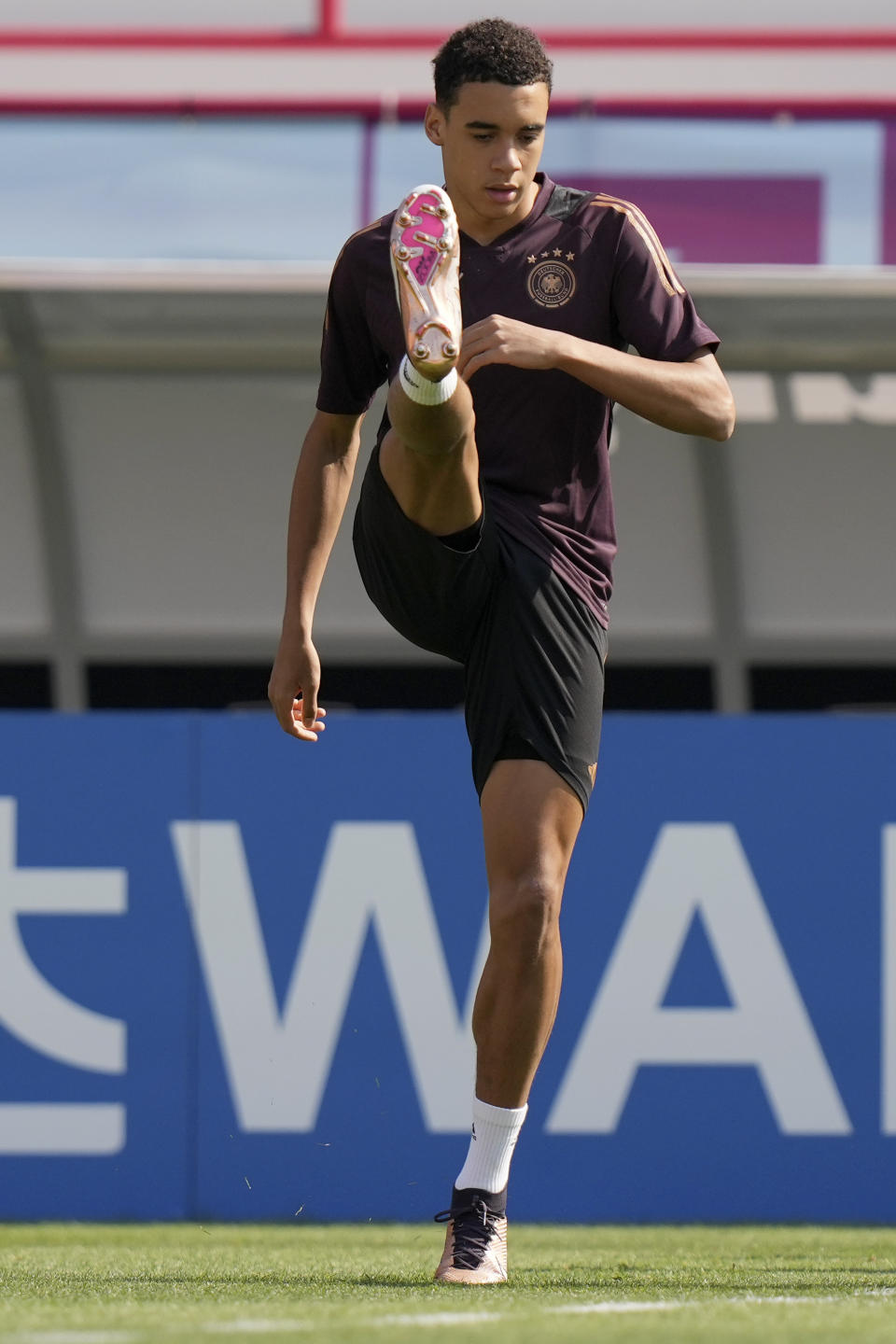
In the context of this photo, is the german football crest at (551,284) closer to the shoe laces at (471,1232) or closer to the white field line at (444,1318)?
the shoe laces at (471,1232)

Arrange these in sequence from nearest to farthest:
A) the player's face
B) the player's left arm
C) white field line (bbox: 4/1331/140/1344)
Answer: white field line (bbox: 4/1331/140/1344)
the player's left arm
the player's face

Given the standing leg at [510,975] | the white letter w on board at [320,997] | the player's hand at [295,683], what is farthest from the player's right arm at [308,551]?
the white letter w on board at [320,997]

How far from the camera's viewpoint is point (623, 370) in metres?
2.73

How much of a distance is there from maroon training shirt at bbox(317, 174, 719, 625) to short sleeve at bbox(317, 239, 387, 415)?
0.45 ft

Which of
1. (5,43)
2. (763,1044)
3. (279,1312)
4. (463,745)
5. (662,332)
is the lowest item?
(763,1044)

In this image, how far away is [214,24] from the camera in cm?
805

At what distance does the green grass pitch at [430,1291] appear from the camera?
2.02 m

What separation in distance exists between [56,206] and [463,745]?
282 centimetres

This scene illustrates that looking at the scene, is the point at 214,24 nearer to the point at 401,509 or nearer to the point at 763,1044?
the point at 763,1044

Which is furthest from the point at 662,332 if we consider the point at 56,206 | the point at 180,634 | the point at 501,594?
the point at 180,634

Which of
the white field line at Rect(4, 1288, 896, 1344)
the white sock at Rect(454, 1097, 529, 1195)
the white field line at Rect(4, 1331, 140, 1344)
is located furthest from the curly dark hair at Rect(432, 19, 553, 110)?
the white field line at Rect(4, 1331, 140, 1344)

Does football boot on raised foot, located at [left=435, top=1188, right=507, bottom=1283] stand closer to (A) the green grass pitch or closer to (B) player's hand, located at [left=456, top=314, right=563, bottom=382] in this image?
(A) the green grass pitch

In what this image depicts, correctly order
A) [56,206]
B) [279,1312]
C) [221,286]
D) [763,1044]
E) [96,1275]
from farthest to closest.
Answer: [56,206] < [221,286] < [763,1044] < [96,1275] < [279,1312]

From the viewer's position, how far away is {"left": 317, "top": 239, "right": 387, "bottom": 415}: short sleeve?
10.3 ft
